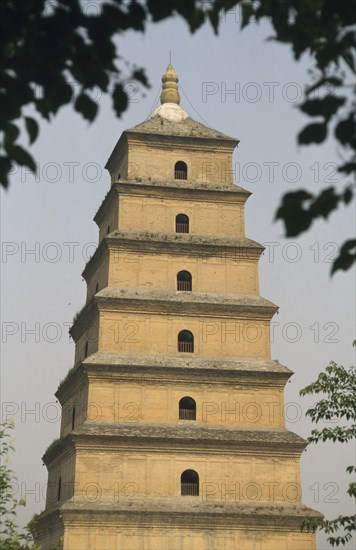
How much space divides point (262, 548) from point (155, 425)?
4.35 m

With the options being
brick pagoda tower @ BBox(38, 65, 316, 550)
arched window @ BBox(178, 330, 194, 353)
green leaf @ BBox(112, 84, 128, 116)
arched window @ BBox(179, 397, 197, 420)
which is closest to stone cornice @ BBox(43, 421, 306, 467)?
→ brick pagoda tower @ BBox(38, 65, 316, 550)

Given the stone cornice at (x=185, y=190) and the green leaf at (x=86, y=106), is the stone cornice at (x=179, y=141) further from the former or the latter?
the green leaf at (x=86, y=106)

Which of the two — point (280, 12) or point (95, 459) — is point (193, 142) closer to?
point (95, 459)

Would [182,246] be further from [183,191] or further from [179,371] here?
[179,371]

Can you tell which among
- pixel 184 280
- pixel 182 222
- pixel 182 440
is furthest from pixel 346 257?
pixel 182 222

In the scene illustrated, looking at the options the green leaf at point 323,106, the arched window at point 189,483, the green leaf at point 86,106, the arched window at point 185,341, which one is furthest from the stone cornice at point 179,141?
the green leaf at point 323,106

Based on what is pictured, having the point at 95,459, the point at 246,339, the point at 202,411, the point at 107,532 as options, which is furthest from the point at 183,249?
the point at 107,532

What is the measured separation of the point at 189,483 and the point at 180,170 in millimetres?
10144

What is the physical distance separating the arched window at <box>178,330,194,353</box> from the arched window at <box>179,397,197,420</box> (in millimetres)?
1554

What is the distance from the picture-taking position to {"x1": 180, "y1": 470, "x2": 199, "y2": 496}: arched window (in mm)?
23547

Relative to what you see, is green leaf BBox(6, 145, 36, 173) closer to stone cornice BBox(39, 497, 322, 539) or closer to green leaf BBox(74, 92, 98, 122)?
green leaf BBox(74, 92, 98, 122)

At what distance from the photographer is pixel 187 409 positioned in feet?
80.7

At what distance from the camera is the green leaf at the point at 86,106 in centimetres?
486

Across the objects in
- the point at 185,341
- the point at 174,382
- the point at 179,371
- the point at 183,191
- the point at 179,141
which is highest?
the point at 179,141
